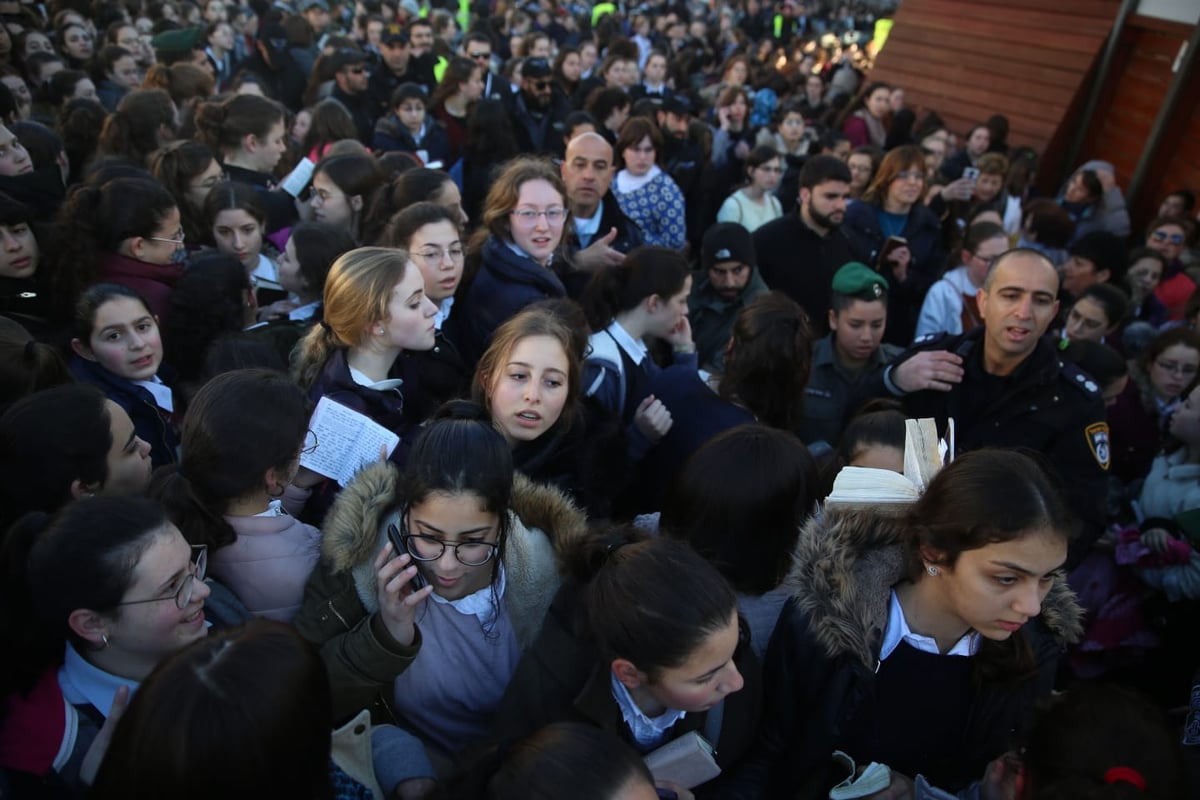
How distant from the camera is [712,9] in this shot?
58.7 feet

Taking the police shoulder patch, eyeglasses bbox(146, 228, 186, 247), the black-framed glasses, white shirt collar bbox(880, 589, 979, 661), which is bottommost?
white shirt collar bbox(880, 589, 979, 661)

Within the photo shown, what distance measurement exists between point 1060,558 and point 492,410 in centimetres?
171

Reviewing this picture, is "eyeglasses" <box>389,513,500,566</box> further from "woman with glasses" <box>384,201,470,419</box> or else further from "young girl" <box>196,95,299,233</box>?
"young girl" <box>196,95,299,233</box>

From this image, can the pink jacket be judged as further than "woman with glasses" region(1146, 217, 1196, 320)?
No

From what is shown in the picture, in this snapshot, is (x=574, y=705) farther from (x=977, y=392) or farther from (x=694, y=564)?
(x=977, y=392)

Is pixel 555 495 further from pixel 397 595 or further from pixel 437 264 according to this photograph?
pixel 437 264

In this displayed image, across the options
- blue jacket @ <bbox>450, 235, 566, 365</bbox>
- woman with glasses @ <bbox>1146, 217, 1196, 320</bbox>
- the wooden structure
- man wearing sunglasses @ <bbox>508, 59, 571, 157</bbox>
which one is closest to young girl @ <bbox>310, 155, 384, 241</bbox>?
blue jacket @ <bbox>450, 235, 566, 365</bbox>

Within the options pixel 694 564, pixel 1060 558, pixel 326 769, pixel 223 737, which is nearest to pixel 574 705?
pixel 694 564

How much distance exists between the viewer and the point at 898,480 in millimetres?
2094

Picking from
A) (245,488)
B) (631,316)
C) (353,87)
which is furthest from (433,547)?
(353,87)

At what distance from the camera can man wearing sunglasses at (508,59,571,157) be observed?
725cm

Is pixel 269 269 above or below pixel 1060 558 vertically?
below

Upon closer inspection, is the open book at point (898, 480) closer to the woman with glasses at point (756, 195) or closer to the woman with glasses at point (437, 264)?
the woman with glasses at point (437, 264)

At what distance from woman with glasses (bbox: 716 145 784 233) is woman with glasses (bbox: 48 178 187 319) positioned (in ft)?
12.3
